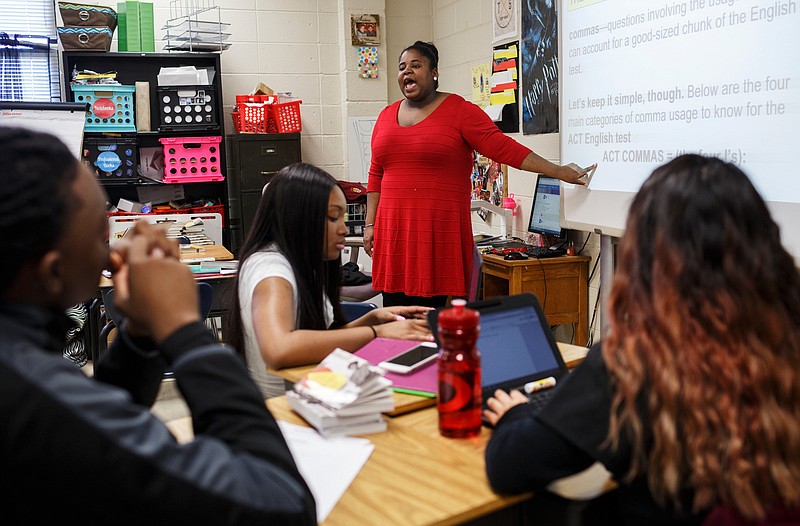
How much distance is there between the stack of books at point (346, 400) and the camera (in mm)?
1529

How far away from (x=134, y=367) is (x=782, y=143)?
2193 mm

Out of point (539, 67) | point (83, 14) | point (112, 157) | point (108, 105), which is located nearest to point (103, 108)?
point (108, 105)

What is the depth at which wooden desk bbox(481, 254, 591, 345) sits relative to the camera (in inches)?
154

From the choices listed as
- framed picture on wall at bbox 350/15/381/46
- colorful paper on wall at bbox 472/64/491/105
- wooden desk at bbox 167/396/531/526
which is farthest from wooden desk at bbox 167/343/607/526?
framed picture on wall at bbox 350/15/381/46

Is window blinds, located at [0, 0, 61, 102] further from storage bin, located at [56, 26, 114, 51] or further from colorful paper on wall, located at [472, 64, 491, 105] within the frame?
colorful paper on wall, located at [472, 64, 491, 105]

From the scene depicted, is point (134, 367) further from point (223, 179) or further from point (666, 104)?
point (223, 179)


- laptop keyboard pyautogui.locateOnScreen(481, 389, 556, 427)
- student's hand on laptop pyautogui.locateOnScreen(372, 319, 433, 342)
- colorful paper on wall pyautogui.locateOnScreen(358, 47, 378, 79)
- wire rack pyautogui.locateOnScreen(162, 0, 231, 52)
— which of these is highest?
wire rack pyautogui.locateOnScreen(162, 0, 231, 52)

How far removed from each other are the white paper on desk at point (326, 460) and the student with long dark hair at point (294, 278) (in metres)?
0.42

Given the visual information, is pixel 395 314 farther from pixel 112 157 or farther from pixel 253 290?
pixel 112 157

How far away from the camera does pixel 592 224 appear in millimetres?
3557

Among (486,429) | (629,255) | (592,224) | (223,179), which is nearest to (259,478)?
(629,255)

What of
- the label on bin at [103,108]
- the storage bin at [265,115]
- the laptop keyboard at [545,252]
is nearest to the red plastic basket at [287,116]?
the storage bin at [265,115]

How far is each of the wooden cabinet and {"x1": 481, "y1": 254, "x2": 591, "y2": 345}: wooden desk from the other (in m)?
2.41

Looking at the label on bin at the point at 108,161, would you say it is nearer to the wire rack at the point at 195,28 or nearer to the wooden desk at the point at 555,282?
the wire rack at the point at 195,28
